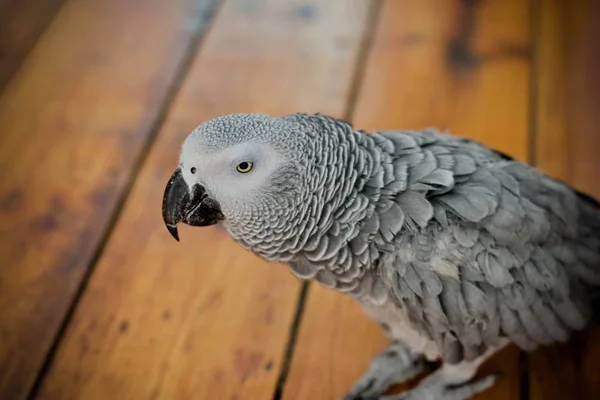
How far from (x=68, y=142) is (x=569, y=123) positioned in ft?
3.37

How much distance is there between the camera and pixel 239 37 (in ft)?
5.38

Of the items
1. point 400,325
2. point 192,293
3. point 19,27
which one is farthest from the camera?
point 19,27

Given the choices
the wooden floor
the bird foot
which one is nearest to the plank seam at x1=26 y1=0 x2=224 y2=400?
the wooden floor

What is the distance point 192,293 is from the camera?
1.26 meters

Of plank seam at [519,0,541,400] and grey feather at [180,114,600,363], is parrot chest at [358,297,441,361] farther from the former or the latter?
plank seam at [519,0,541,400]

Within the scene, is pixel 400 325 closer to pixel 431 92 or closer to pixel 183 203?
pixel 183 203

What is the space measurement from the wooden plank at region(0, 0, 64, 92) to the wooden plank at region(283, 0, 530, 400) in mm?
786

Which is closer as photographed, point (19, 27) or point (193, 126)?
point (193, 126)

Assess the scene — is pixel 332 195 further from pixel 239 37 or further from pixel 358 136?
pixel 239 37

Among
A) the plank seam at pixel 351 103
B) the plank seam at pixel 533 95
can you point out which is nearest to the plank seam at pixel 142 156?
the plank seam at pixel 351 103

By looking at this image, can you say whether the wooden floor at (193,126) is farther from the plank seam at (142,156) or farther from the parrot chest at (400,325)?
the parrot chest at (400,325)

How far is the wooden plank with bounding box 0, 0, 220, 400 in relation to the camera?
1.26 metres

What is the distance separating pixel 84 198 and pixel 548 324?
883mm

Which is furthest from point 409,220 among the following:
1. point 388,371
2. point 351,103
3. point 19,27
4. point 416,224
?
point 19,27
